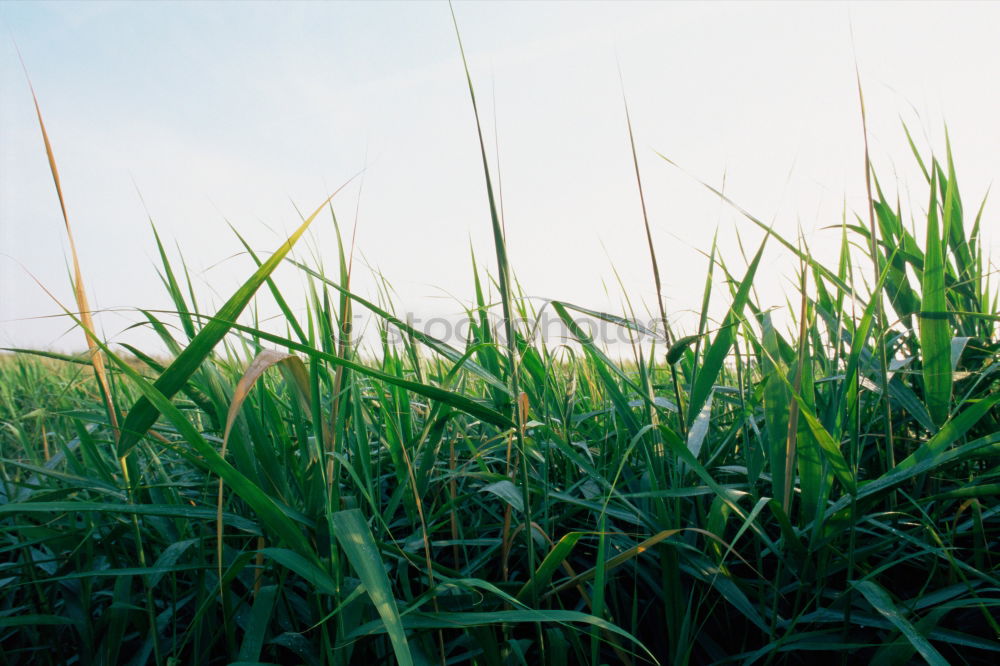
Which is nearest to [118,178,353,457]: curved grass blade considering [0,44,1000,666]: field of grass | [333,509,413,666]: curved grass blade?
[0,44,1000,666]: field of grass

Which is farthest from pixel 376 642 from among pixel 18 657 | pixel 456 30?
pixel 456 30

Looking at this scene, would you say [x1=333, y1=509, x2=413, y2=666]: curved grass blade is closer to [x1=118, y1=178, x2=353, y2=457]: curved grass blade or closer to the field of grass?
the field of grass

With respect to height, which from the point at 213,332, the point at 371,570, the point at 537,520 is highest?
the point at 213,332

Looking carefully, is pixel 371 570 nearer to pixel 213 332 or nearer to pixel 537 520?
pixel 213 332

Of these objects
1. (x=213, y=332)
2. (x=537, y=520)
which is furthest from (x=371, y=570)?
(x=537, y=520)

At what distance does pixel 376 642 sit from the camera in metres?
0.80

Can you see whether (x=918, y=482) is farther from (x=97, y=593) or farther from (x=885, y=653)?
(x=97, y=593)

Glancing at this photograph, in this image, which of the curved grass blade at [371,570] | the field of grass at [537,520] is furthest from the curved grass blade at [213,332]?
the curved grass blade at [371,570]

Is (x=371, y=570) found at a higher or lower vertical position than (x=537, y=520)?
higher

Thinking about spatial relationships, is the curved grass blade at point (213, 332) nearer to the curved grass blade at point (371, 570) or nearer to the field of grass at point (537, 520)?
the field of grass at point (537, 520)

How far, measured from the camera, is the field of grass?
680 mm

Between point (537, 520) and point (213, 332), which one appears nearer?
point (213, 332)

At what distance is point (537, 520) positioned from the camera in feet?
3.14

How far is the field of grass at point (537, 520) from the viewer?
2.23ft
